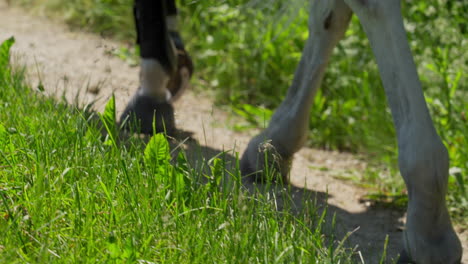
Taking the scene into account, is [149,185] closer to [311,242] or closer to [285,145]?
[311,242]

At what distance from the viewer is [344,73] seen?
14.0 ft

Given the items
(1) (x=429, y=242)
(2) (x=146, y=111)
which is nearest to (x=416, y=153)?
(1) (x=429, y=242)

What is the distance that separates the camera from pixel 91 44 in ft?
16.2

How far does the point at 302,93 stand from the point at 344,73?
1502mm

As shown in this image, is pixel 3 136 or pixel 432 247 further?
pixel 3 136

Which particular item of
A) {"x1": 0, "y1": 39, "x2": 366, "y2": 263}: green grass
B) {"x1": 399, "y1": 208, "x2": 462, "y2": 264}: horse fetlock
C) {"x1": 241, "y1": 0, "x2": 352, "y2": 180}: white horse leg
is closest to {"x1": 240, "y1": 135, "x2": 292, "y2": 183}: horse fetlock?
{"x1": 241, "y1": 0, "x2": 352, "y2": 180}: white horse leg

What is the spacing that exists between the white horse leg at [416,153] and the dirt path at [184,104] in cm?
16

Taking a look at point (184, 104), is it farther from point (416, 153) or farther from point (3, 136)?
point (416, 153)

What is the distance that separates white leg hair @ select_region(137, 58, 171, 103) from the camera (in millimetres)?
3396

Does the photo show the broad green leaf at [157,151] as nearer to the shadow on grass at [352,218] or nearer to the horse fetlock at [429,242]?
the shadow on grass at [352,218]

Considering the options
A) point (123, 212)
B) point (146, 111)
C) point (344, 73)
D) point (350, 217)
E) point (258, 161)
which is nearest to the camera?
point (123, 212)

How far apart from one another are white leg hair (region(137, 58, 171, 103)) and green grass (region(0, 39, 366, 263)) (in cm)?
95

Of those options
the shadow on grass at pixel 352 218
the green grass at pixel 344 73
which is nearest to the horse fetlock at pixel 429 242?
the shadow on grass at pixel 352 218

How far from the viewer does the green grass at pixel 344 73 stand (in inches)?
132
